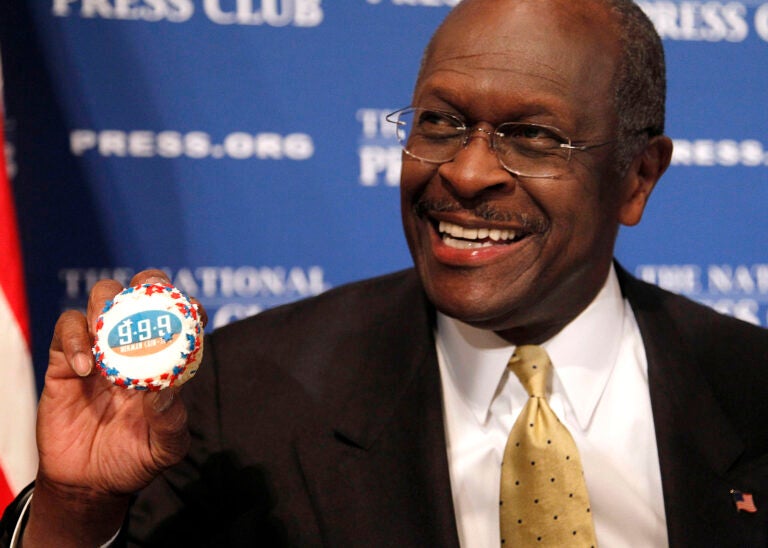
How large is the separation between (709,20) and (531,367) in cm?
128

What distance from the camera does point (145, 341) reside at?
1.29 metres

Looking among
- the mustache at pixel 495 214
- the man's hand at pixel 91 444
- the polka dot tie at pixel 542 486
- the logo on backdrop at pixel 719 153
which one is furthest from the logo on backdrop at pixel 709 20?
the man's hand at pixel 91 444

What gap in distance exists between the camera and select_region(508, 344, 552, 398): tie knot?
5.54 feet

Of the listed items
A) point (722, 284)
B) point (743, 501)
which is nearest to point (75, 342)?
point (743, 501)

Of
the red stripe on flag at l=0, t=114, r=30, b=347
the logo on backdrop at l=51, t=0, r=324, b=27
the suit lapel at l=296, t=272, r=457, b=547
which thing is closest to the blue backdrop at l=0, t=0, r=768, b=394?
the logo on backdrop at l=51, t=0, r=324, b=27

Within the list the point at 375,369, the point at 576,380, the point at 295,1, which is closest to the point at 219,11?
the point at 295,1

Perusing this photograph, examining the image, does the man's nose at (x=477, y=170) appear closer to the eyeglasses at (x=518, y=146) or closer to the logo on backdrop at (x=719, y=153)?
the eyeglasses at (x=518, y=146)

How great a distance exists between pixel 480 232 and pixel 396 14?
945mm

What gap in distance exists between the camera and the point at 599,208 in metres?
1.69

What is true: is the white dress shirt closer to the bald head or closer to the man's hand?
the bald head

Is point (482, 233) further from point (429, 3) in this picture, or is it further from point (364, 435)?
point (429, 3)

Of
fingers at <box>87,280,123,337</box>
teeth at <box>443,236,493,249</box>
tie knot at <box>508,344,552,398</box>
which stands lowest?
tie knot at <box>508,344,552,398</box>

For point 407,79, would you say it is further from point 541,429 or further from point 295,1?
point 541,429

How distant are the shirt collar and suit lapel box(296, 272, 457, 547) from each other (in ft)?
0.20
